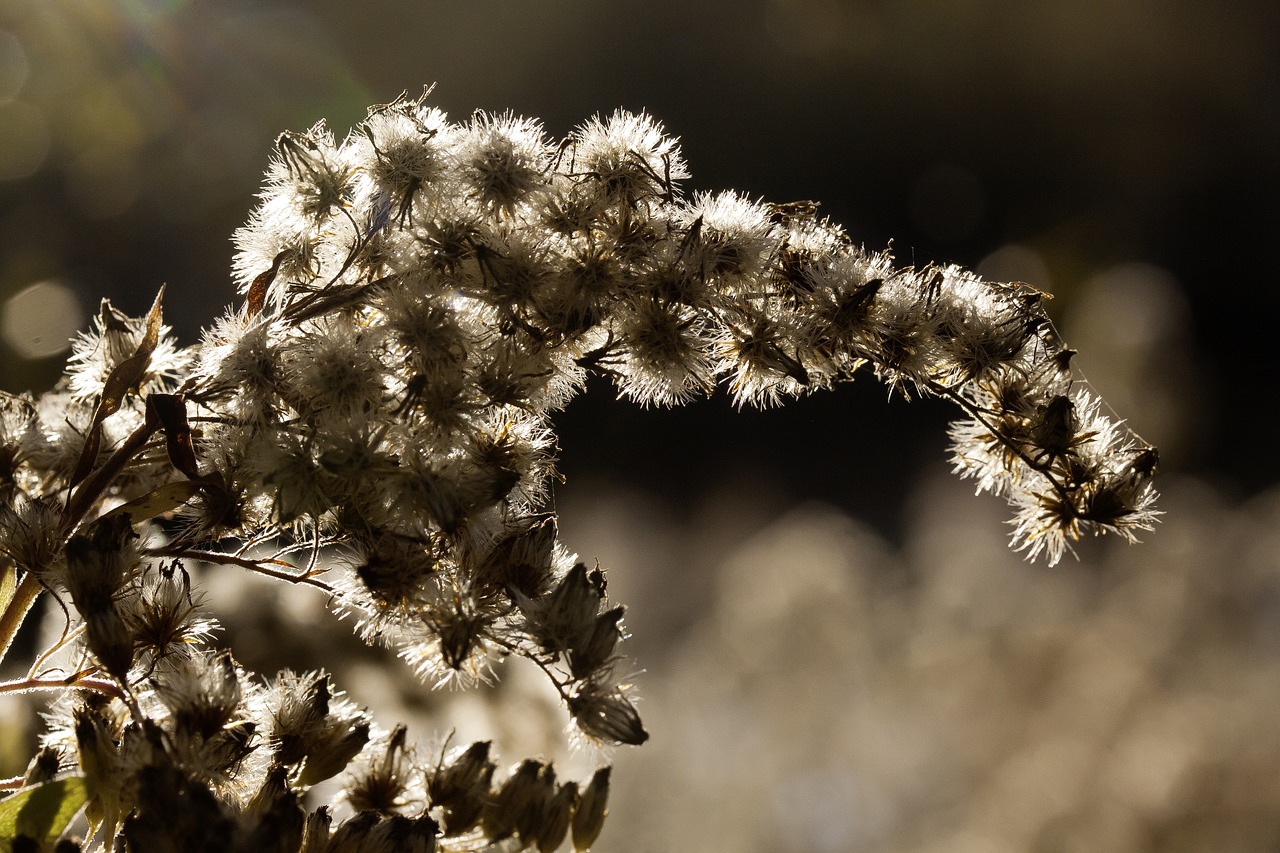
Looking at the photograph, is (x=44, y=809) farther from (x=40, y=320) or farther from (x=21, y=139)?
(x=21, y=139)

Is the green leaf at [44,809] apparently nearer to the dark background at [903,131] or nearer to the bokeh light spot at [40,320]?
the bokeh light spot at [40,320]

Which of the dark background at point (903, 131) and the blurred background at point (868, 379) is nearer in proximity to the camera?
the blurred background at point (868, 379)

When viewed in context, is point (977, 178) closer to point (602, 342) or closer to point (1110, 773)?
point (1110, 773)

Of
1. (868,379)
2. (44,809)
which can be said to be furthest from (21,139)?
(868,379)

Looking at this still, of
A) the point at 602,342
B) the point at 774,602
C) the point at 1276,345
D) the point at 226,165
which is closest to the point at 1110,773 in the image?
the point at 774,602

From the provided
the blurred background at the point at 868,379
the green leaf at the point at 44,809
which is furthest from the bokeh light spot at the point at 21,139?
the green leaf at the point at 44,809

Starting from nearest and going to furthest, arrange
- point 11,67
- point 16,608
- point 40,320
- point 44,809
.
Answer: point 44,809
point 16,608
point 40,320
point 11,67
